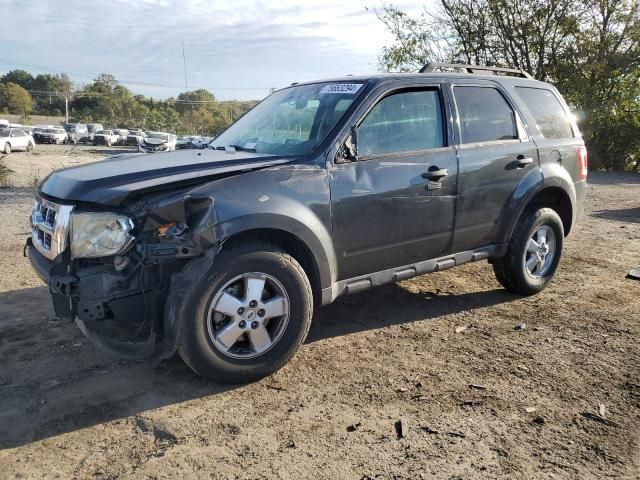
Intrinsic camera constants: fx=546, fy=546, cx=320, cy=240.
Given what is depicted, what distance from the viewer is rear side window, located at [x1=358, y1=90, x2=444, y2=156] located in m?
3.90

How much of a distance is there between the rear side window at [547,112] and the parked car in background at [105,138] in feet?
166

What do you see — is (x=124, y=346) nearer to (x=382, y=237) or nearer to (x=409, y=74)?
(x=382, y=237)

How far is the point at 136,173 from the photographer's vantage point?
10.9ft

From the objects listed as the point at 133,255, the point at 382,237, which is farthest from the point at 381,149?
the point at 133,255

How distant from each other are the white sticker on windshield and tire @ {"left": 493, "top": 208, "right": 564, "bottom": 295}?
6.72ft

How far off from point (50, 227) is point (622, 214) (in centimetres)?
968

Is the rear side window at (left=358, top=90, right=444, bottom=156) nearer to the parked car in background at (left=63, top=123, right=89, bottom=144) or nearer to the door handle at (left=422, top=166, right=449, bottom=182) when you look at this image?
the door handle at (left=422, top=166, right=449, bottom=182)

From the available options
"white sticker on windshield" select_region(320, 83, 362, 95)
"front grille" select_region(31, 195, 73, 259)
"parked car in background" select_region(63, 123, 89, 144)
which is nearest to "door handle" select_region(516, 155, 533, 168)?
"white sticker on windshield" select_region(320, 83, 362, 95)

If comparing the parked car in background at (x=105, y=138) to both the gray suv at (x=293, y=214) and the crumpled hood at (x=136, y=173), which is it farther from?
the crumpled hood at (x=136, y=173)

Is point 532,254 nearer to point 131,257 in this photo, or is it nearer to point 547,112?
point 547,112

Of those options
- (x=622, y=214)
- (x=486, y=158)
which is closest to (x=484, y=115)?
(x=486, y=158)

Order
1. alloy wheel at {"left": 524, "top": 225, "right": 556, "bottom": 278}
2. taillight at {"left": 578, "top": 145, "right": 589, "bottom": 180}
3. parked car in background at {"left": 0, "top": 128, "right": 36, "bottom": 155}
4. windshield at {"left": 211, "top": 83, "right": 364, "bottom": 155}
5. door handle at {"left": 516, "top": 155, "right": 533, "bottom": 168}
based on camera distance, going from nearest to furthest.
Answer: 1. windshield at {"left": 211, "top": 83, "right": 364, "bottom": 155}
2. door handle at {"left": 516, "top": 155, "right": 533, "bottom": 168}
3. alloy wheel at {"left": 524, "top": 225, "right": 556, "bottom": 278}
4. taillight at {"left": 578, "top": 145, "right": 589, "bottom": 180}
5. parked car in background at {"left": 0, "top": 128, "right": 36, "bottom": 155}

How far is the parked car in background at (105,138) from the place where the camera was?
166 feet

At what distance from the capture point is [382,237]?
394 centimetres
